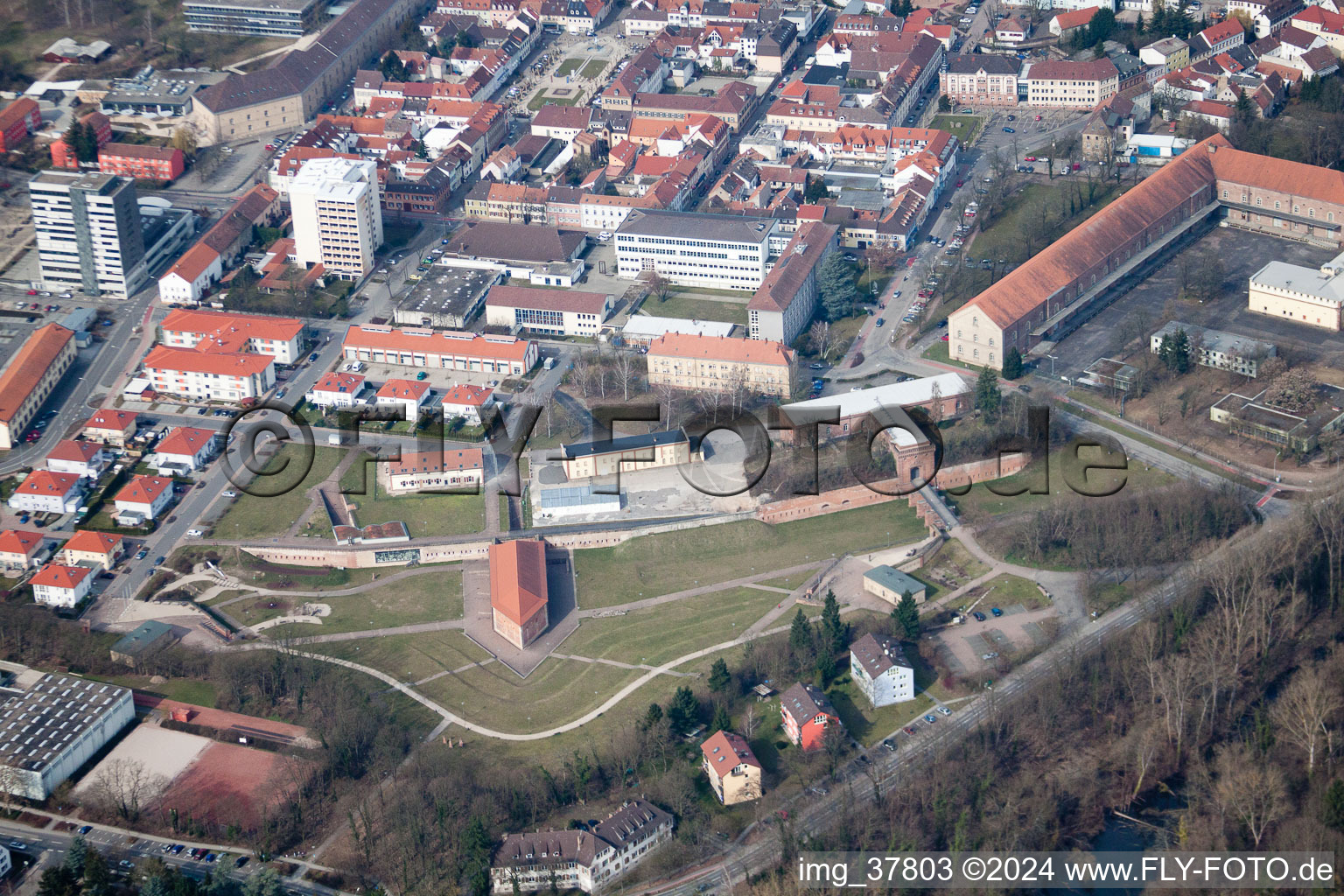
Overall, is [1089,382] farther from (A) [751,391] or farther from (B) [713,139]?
(B) [713,139]

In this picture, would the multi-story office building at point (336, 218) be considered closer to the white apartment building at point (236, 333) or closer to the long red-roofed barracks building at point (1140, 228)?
the white apartment building at point (236, 333)

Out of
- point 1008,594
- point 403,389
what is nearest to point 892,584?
point 1008,594

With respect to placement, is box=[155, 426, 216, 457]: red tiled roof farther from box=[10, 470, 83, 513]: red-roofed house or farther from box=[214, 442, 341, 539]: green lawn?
box=[10, 470, 83, 513]: red-roofed house

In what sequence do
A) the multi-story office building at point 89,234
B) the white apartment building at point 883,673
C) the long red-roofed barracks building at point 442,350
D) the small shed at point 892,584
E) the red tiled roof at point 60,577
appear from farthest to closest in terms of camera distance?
the multi-story office building at point 89,234
the long red-roofed barracks building at point 442,350
the red tiled roof at point 60,577
the small shed at point 892,584
the white apartment building at point 883,673

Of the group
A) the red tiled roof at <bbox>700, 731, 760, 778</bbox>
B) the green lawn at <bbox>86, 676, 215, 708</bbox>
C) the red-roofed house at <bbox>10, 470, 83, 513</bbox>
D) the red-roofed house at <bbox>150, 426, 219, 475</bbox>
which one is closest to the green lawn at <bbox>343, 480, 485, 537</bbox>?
the red-roofed house at <bbox>150, 426, 219, 475</bbox>

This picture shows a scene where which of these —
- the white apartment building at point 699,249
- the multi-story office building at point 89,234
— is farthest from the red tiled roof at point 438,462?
the multi-story office building at point 89,234

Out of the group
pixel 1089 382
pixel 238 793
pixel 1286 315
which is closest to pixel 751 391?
pixel 1089 382
